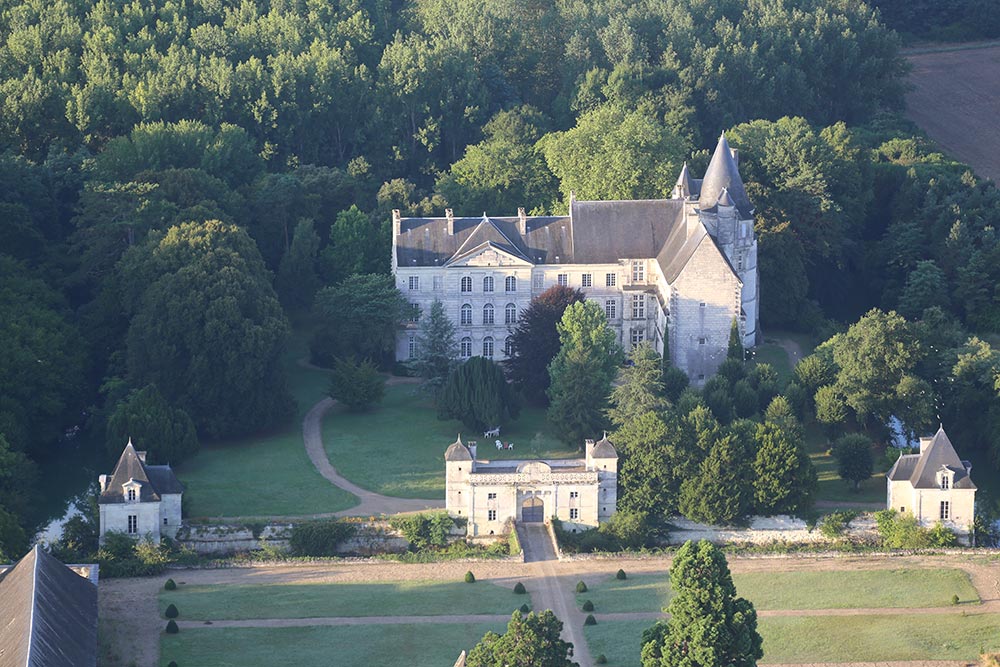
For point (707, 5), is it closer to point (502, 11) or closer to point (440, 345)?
point (502, 11)

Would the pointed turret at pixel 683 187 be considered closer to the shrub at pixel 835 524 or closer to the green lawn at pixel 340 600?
the shrub at pixel 835 524

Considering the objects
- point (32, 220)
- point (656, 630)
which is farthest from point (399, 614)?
point (32, 220)

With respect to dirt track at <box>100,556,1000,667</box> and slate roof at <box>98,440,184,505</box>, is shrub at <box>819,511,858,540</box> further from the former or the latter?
slate roof at <box>98,440,184,505</box>

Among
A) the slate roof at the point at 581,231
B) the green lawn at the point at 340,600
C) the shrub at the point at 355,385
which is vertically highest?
the slate roof at the point at 581,231

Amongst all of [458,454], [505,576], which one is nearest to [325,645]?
[505,576]

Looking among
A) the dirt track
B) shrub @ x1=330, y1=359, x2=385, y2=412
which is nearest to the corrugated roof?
the dirt track

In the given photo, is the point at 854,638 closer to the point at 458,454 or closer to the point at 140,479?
the point at 458,454

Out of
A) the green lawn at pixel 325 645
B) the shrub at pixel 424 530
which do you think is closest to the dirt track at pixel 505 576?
the green lawn at pixel 325 645
